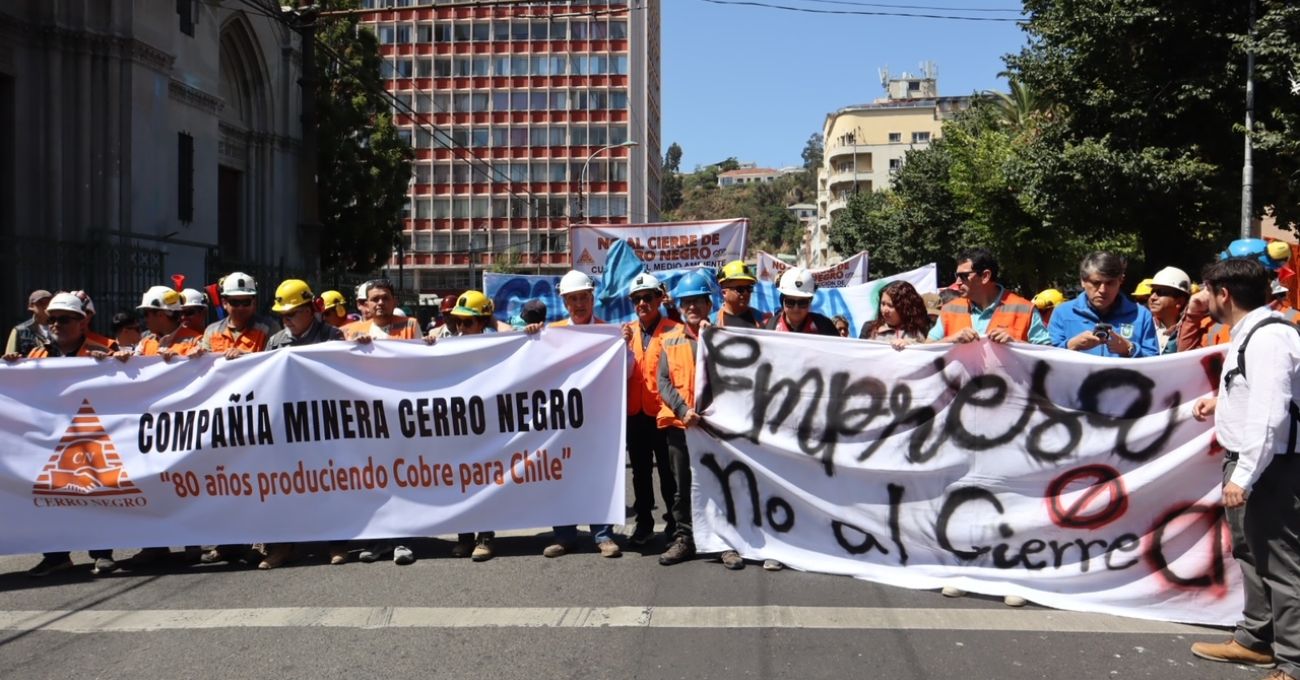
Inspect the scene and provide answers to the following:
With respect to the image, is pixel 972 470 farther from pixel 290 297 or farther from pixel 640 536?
pixel 290 297

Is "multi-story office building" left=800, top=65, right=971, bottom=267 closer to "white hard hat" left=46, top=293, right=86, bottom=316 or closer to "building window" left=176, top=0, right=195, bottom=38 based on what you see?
"building window" left=176, top=0, right=195, bottom=38

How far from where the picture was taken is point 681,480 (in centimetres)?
681

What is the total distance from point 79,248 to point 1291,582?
15.8 meters

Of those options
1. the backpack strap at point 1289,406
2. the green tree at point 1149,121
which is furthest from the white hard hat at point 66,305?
the green tree at point 1149,121

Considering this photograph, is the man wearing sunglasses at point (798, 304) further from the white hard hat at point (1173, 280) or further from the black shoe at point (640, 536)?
the white hard hat at point (1173, 280)

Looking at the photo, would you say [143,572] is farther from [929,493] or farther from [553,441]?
[929,493]

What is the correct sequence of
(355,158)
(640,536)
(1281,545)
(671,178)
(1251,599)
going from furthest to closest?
(671,178) → (355,158) → (640,536) → (1251,599) → (1281,545)

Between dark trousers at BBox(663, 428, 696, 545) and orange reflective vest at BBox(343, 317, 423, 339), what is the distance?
2331 mm

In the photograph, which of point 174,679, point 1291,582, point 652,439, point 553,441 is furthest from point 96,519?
point 1291,582

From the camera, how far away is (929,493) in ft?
20.1

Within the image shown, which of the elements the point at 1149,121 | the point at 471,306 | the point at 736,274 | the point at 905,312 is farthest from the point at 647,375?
the point at 1149,121

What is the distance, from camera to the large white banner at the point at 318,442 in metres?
6.84

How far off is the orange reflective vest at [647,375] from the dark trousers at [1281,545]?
11.4ft

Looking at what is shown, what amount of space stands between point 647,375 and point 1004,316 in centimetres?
231
